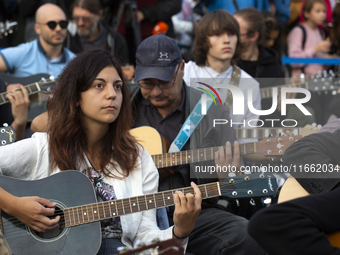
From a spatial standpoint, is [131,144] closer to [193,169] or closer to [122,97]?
[122,97]

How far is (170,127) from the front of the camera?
333 centimetres

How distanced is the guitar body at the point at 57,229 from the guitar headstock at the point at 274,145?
1.37 metres

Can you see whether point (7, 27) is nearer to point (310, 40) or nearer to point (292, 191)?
point (292, 191)

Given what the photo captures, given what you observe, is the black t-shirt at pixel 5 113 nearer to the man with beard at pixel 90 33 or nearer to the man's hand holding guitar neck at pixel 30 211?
the man's hand holding guitar neck at pixel 30 211

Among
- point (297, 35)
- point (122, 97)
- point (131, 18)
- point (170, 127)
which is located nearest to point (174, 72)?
point (170, 127)

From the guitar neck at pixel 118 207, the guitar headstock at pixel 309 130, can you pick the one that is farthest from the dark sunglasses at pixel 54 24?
the guitar neck at pixel 118 207

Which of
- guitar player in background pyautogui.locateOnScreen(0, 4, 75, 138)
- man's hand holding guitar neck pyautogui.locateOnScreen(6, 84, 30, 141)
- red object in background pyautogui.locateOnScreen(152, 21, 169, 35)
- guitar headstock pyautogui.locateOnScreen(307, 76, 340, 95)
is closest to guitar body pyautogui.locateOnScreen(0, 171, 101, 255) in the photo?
man's hand holding guitar neck pyautogui.locateOnScreen(6, 84, 30, 141)

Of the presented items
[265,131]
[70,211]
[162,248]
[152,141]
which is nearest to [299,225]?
[162,248]

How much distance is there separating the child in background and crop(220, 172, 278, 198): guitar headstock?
4103 mm

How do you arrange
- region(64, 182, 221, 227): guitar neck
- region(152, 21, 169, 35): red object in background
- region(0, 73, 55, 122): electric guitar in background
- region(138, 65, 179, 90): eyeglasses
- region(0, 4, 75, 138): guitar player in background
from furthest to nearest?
region(152, 21, 169, 35): red object in background
region(0, 4, 75, 138): guitar player in background
region(0, 73, 55, 122): electric guitar in background
region(138, 65, 179, 90): eyeglasses
region(64, 182, 221, 227): guitar neck

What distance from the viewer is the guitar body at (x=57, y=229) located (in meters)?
2.24

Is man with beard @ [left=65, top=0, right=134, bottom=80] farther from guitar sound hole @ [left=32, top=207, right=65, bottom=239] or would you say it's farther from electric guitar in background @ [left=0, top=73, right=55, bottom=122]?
guitar sound hole @ [left=32, top=207, right=65, bottom=239]

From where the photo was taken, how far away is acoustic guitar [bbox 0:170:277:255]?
2.25m

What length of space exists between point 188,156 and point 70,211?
1059 millimetres
